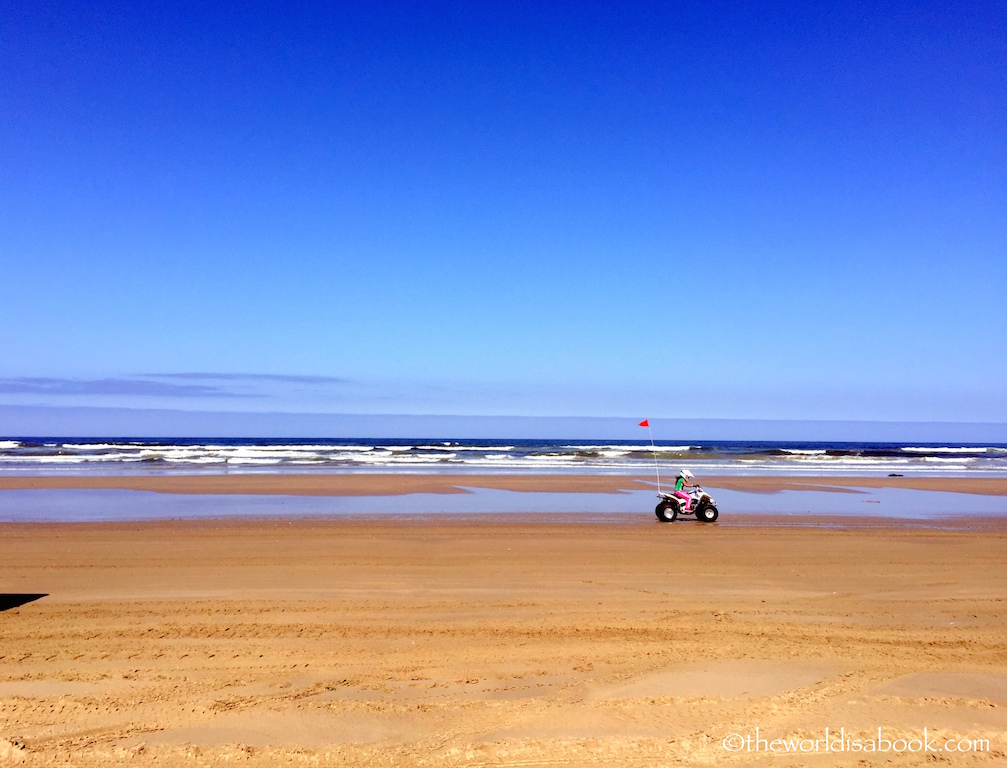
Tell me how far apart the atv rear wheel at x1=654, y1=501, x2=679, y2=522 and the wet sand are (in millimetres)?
7455

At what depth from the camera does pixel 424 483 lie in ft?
87.9

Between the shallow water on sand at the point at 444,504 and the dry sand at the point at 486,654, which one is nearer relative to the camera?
the dry sand at the point at 486,654

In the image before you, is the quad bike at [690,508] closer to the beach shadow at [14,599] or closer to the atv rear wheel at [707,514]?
the atv rear wheel at [707,514]

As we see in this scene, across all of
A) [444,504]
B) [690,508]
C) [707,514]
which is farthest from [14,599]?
[707,514]

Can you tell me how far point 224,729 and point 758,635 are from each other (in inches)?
217

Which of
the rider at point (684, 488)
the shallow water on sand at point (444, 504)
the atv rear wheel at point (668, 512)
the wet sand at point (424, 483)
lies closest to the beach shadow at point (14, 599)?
the shallow water on sand at point (444, 504)

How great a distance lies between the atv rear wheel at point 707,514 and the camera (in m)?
16.5

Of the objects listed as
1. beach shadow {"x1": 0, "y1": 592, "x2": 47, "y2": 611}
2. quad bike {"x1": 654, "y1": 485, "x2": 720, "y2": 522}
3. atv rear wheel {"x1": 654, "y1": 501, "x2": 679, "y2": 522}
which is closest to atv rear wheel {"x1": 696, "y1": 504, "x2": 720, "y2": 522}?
quad bike {"x1": 654, "y1": 485, "x2": 720, "y2": 522}

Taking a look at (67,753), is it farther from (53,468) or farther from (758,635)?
(53,468)

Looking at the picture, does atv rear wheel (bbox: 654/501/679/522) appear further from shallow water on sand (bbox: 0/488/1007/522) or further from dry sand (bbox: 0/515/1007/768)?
dry sand (bbox: 0/515/1007/768)

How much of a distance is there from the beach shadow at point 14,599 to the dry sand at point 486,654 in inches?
9.2

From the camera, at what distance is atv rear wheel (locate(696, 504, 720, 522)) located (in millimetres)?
16531

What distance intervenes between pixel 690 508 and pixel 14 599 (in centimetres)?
1393

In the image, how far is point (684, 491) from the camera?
16.9 meters
